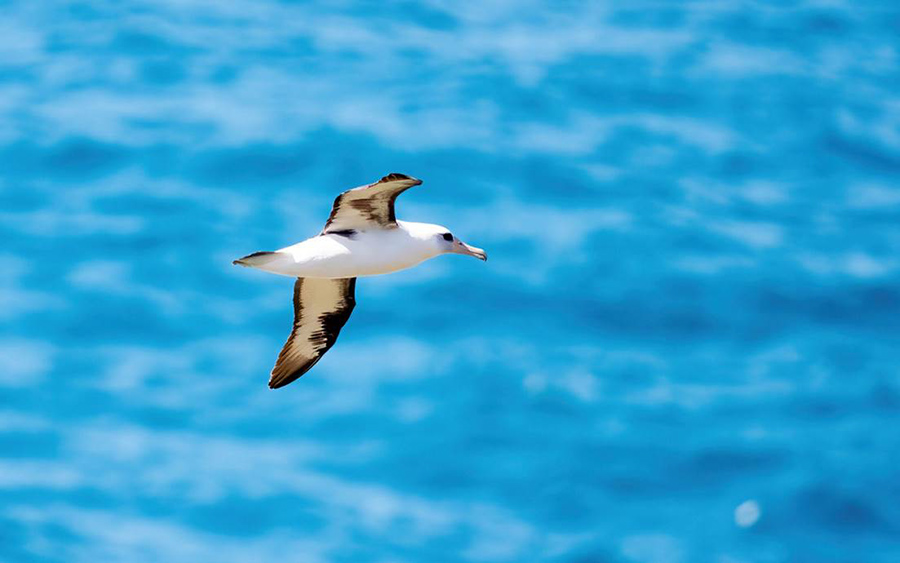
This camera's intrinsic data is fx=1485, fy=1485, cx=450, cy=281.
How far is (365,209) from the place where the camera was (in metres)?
14.8

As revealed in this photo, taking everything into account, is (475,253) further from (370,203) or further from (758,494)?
(758,494)

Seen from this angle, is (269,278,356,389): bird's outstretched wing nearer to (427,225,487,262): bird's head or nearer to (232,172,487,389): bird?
(232,172,487,389): bird

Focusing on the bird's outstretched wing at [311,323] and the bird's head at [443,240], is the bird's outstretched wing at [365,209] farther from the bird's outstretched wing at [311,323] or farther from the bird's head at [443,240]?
the bird's outstretched wing at [311,323]

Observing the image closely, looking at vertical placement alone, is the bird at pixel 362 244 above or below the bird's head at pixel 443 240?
below

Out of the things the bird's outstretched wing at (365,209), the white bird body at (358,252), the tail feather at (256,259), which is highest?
the bird's outstretched wing at (365,209)

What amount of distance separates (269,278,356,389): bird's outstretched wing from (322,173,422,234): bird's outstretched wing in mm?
1662

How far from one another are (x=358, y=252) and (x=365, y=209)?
17.4 inches

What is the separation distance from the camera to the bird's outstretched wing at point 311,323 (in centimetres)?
1661

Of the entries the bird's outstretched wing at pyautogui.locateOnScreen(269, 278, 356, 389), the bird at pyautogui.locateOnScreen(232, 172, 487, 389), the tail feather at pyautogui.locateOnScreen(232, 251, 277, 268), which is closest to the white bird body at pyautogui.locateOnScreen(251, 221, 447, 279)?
the bird at pyautogui.locateOnScreen(232, 172, 487, 389)

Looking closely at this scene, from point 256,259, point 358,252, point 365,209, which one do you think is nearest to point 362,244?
point 358,252

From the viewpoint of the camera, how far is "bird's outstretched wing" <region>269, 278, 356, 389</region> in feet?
54.5

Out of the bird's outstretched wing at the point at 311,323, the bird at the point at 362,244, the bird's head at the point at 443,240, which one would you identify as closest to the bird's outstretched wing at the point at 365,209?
the bird at the point at 362,244

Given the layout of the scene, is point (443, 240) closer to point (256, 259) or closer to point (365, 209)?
point (365, 209)

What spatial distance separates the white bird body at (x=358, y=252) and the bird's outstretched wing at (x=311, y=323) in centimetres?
169
